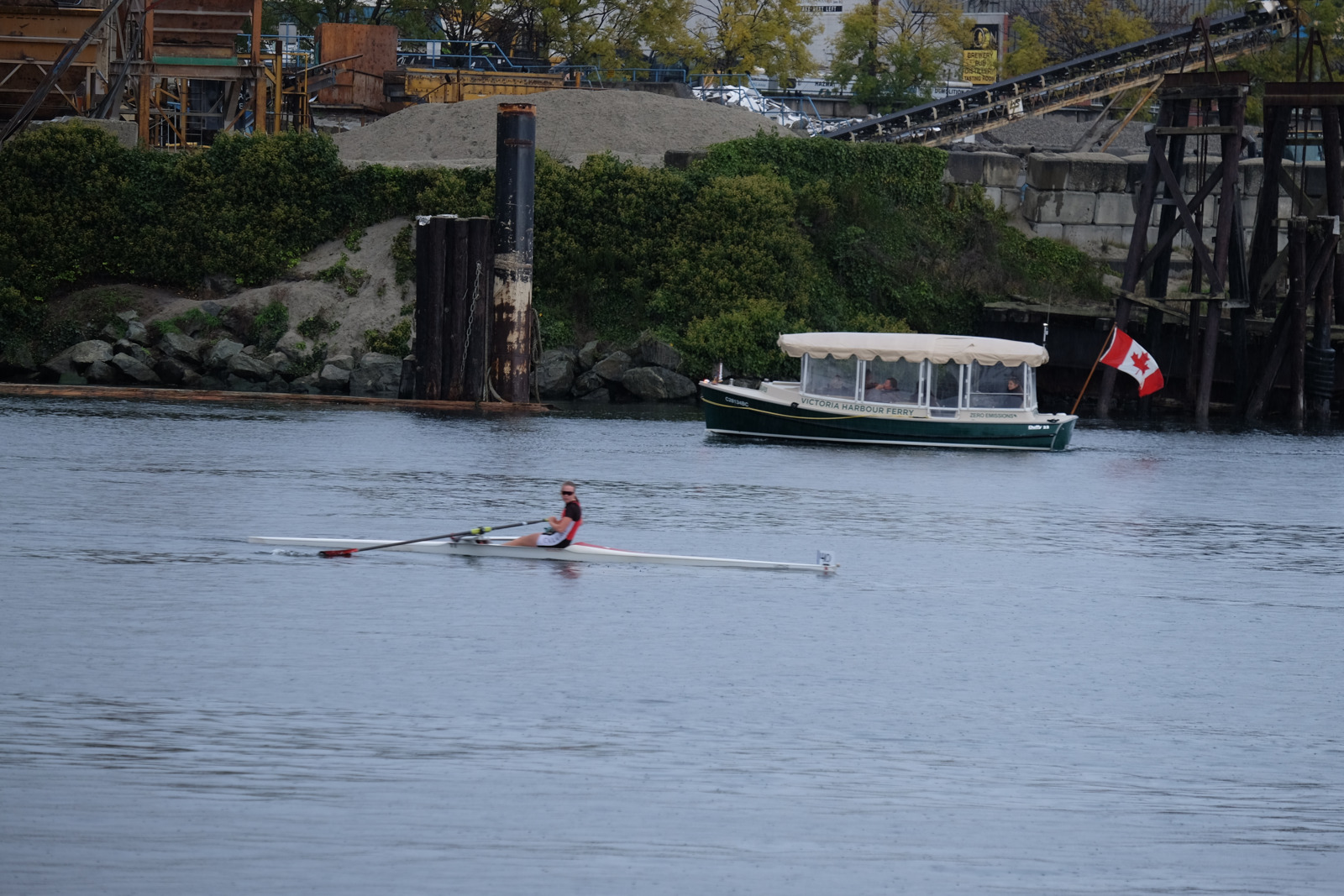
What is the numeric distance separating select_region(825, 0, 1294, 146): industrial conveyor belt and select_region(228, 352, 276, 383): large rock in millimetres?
23898

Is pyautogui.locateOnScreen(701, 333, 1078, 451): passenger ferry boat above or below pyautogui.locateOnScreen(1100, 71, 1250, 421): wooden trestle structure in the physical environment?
below

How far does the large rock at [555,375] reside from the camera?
5159cm

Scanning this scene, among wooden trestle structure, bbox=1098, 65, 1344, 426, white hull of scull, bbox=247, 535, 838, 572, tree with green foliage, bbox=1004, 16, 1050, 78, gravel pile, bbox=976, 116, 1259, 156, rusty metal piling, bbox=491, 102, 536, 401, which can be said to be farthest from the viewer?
tree with green foliage, bbox=1004, 16, 1050, 78

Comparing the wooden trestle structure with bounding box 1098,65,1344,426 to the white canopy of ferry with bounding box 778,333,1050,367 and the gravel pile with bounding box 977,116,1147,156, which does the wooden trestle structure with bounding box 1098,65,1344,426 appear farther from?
the gravel pile with bounding box 977,116,1147,156

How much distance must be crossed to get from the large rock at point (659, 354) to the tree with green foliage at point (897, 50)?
33.4m

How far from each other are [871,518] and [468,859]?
18.3 meters

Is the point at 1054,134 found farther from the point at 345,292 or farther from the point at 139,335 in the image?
the point at 139,335

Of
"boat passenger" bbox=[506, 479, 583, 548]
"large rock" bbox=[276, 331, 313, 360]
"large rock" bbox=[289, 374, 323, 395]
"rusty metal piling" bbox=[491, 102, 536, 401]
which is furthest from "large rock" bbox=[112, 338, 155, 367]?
"boat passenger" bbox=[506, 479, 583, 548]

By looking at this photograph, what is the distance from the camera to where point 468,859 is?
12.8 meters

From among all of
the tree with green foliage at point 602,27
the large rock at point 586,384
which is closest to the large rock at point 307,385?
the large rock at point 586,384

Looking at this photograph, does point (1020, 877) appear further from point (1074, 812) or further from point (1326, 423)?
point (1326, 423)

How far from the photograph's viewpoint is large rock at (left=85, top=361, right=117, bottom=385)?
5028 centimetres

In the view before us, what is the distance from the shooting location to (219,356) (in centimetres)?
5156

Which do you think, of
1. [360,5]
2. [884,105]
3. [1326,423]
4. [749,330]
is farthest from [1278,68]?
[360,5]
